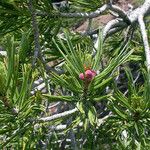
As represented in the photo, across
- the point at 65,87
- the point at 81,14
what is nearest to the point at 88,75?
the point at 65,87

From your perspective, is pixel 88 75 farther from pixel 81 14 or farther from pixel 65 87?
pixel 81 14

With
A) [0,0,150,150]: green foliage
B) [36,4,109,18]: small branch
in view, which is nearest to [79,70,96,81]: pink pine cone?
[0,0,150,150]: green foliage

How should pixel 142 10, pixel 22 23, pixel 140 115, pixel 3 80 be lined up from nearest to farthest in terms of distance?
pixel 3 80, pixel 140 115, pixel 22 23, pixel 142 10

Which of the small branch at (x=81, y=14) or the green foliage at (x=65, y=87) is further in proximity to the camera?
the small branch at (x=81, y=14)

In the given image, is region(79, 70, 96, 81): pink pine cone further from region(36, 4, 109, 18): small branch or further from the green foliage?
region(36, 4, 109, 18): small branch

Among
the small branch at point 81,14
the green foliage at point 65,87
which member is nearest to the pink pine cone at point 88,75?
the green foliage at point 65,87

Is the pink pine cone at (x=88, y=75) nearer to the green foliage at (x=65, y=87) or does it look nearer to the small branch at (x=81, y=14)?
the green foliage at (x=65, y=87)

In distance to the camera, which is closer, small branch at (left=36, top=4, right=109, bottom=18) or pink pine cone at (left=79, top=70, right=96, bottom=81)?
pink pine cone at (left=79, top=70, right=96, bottom=81)

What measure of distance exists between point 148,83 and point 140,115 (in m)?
0.11

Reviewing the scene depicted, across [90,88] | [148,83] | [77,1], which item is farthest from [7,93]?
[77,1]

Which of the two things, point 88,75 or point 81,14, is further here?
point 81,14

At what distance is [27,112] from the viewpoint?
2.52ft

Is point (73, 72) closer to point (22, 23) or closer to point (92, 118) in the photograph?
point (92, 118)

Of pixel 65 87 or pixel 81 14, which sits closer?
pixel 65 87
